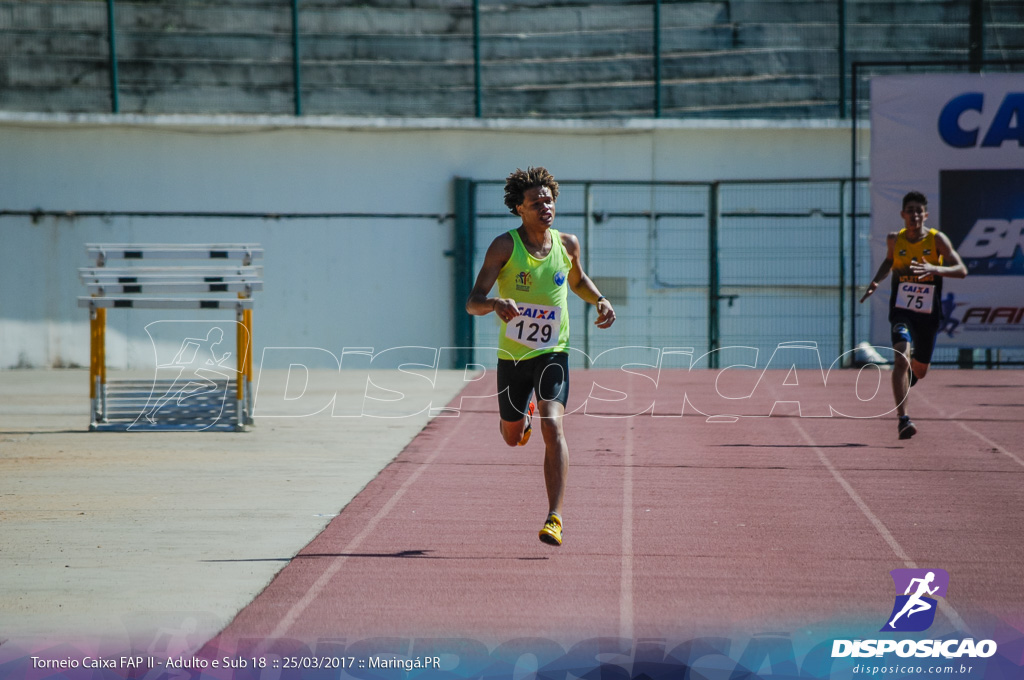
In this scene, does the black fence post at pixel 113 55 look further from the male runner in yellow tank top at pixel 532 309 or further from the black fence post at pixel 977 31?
the male runner in yellow tank top at pixel 532 309

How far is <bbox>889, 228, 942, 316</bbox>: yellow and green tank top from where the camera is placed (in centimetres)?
1110

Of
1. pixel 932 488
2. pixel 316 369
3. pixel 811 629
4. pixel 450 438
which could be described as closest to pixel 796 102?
pixel 316 369

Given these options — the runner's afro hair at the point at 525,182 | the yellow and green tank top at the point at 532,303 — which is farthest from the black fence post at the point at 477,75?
the yellow and green tank top at the point at 532,303

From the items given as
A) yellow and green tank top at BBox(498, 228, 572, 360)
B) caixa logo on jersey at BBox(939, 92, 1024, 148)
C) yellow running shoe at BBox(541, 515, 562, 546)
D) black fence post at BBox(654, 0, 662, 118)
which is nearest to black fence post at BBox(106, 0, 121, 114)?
black fence post at BBox(654, 0, 662, 118)

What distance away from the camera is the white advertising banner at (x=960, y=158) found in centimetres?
1548

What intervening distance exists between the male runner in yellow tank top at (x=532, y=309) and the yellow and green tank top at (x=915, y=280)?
5143mm

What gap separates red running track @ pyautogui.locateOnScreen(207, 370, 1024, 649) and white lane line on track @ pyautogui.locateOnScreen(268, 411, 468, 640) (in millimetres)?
20

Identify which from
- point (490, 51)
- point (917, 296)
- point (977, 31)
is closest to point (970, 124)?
point (977, 31)

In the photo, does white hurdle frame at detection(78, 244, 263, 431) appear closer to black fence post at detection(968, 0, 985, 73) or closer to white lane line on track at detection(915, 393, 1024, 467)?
white lane line on track at detection(915, 393, 1024, 467)

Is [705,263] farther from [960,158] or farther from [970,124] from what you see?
[970,124]

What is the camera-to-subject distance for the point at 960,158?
15516 mm

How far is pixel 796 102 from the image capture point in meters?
20.9

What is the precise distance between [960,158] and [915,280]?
513 cm

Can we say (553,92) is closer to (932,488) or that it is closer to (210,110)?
(210,110)
